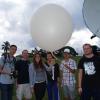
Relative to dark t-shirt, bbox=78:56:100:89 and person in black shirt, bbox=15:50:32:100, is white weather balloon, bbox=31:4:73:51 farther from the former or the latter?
person in black shirt, bbox=15:50:32:100

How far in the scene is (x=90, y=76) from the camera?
8.59m

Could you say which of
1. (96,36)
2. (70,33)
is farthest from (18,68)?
(96,36)

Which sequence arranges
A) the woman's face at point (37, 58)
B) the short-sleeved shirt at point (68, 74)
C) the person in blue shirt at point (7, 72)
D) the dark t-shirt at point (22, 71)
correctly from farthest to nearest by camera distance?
the short-sleeved shirt at point (68, 74) < the dark t-shirt at point (22, 71) < the woman's face at point (37, 58) < the person in blue shirt at point (7, 72)

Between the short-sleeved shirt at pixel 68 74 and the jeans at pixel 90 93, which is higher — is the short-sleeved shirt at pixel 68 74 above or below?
above

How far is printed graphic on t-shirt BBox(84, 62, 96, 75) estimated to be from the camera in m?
8.59

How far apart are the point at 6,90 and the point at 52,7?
8.14 feet

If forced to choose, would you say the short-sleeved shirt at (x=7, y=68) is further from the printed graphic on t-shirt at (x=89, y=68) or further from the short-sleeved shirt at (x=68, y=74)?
the printed graphic on t-shirt at (x=89, y=68)

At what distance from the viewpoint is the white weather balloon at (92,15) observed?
12249mm

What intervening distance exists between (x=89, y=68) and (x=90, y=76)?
0.18 meters

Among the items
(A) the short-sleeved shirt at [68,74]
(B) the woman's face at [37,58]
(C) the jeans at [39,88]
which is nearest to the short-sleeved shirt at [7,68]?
(B) the woman's face at [37,58]

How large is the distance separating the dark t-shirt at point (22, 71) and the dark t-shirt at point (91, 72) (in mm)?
1959

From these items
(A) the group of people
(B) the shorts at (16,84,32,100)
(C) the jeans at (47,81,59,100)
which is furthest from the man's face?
(B) the shorts at (16,84,32,100)

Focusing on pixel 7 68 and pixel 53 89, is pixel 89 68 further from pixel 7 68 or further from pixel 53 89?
pixel 7 68

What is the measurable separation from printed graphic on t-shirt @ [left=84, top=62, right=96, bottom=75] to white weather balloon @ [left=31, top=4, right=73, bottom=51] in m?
0.78
